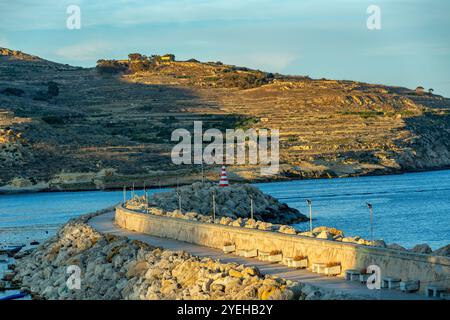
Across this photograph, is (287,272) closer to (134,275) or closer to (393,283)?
(393,283)

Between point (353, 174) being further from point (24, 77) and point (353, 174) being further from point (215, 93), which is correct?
point (24, 77)

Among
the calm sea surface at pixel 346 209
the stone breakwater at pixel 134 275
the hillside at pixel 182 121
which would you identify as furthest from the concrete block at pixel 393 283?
the hillside at pixel 182 121

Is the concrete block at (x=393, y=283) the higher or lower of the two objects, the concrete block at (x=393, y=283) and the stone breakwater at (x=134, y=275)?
the higher

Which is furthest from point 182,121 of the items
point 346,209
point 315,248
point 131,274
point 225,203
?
point 315,248

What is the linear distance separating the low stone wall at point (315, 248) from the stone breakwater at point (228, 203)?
12.0 meters

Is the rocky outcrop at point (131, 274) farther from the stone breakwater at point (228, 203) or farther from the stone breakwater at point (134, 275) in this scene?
the stone breakwater at point (228, 203)

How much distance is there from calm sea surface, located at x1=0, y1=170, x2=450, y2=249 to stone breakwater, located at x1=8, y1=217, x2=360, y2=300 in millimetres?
9875

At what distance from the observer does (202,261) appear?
65.4 ft

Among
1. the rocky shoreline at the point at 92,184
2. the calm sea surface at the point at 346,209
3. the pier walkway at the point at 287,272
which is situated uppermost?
the pier walkway at the point at 287,272

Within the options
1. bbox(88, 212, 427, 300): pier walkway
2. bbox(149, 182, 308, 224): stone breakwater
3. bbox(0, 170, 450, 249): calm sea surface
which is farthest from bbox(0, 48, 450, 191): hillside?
bbox(88, 212, 427, 300): pier walkway

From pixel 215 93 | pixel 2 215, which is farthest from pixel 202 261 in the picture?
pixel 215 93

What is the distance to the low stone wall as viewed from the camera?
15.6 meters

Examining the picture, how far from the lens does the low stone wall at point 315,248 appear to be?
15.6 metres
